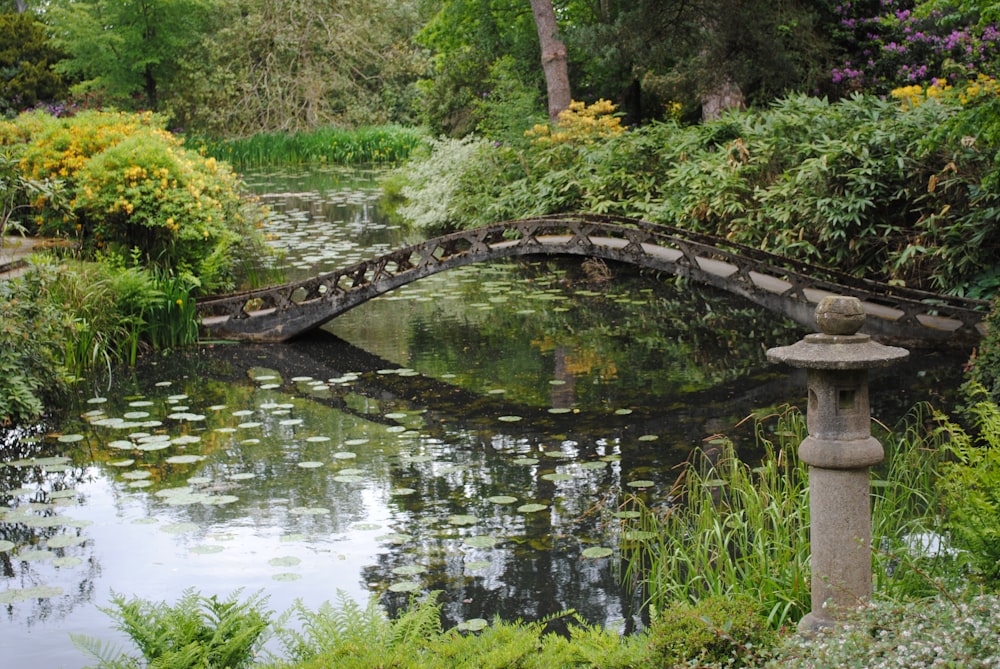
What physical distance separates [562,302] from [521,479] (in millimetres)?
6850

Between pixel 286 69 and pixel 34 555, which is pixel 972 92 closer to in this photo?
pixel 34 555

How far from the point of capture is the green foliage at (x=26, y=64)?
33.6 metres

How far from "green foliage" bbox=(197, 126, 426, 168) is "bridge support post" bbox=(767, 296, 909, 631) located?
31017 millimetres

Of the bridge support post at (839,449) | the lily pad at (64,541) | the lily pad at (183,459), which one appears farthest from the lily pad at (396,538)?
the bridge support post at (839,449)

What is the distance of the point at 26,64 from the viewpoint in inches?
1331

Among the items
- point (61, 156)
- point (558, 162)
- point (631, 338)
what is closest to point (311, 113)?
point (558, 162)

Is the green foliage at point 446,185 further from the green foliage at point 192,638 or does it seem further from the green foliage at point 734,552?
the green foliage at point 192,638

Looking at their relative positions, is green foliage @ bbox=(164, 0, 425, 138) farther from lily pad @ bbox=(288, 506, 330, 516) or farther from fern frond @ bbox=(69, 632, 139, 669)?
fern frond @ bbox=(69, 632, 139, 669)

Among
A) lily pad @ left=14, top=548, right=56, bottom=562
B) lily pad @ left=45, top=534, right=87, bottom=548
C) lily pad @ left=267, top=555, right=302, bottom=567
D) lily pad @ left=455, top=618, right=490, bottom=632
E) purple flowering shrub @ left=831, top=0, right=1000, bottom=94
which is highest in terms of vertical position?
purple flowering shrub @ left=831, top=0, right=1000, bottom=94

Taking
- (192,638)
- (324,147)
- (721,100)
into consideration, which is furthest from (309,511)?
(324,147)

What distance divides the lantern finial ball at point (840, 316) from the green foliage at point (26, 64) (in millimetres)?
33946

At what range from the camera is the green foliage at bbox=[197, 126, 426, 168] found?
113 ft

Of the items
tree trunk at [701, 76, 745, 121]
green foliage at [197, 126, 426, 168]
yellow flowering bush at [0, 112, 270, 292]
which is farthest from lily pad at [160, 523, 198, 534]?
green foliage at [197, 126, 426, 168]

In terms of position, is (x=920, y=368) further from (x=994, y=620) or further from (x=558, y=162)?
(x=558, y=162)
